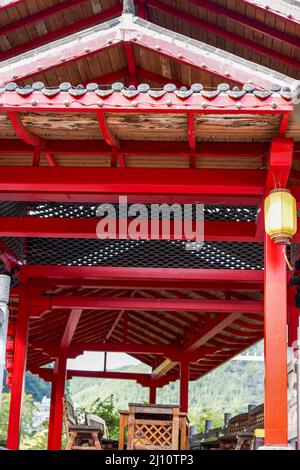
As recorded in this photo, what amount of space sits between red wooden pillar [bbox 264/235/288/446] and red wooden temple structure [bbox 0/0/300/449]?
1 centimetres

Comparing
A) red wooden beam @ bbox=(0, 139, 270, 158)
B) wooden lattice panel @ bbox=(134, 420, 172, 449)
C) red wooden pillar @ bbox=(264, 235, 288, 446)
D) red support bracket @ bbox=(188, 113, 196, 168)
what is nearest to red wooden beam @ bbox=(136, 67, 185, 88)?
red wooden beam @ bbox=(0, 139, 270, 158)

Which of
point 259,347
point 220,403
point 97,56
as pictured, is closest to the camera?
point 97,56

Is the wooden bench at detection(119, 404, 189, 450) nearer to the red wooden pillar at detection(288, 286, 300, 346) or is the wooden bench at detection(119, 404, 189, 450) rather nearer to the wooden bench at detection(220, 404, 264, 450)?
the wooden bench at detection(220, 404, 264, 450)

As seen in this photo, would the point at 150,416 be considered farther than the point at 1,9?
Yes

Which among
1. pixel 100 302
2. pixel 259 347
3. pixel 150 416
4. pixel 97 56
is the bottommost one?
pixel 150 416

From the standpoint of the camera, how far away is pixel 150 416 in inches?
314

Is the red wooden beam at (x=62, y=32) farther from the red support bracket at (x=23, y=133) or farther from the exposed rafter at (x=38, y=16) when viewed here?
the red support bracket at (x=23, y=133)

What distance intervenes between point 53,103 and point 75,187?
3.68ft

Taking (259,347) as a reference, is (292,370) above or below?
below

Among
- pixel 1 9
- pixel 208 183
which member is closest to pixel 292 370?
pixel 208 183

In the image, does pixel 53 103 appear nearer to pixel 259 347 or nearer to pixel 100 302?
pixel 100 302

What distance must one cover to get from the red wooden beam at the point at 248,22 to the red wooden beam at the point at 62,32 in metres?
1.01

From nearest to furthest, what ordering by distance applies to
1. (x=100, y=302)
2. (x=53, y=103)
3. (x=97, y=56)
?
(x=53, y=103) → (x=97, y=56) → (x=100, y=302)

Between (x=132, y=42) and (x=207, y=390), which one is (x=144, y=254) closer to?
(x=132, y=42)
